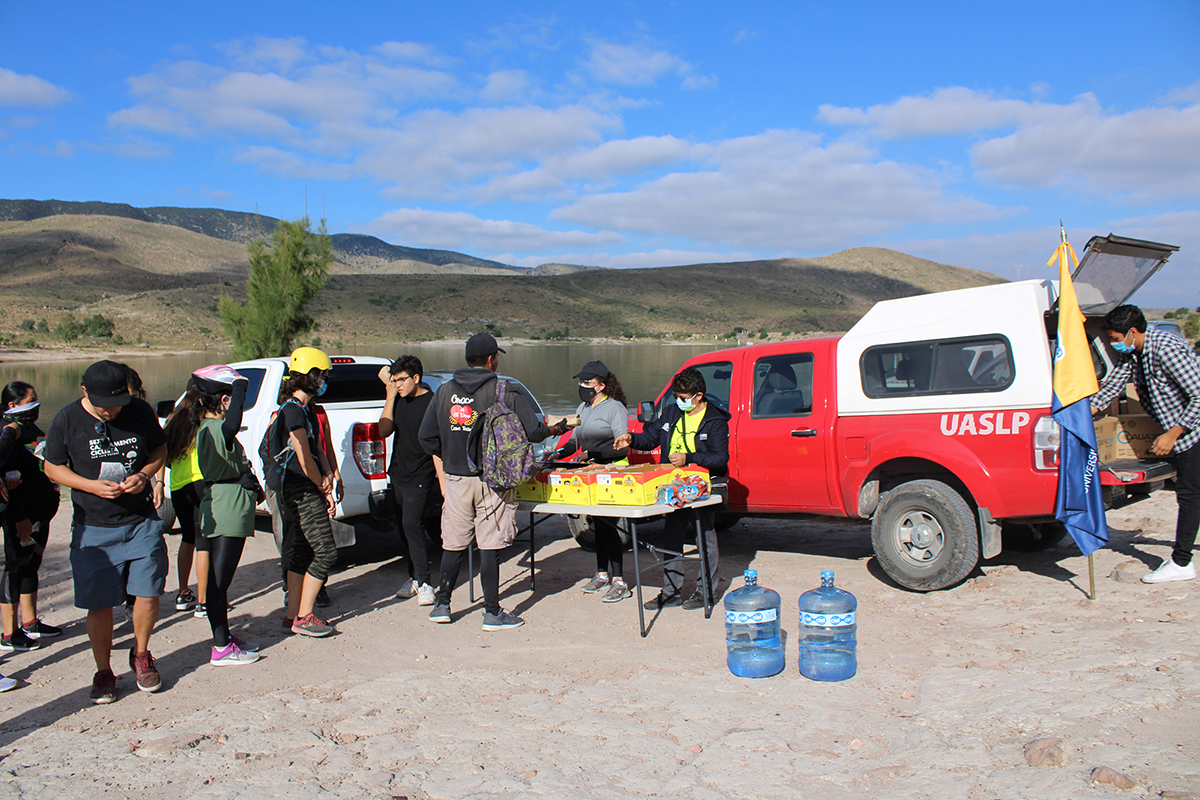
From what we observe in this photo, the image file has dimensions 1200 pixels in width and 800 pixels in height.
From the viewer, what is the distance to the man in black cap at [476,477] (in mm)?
5758

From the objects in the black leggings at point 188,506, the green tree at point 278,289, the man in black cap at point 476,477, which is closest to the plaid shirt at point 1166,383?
the man in black cap at point 476,477

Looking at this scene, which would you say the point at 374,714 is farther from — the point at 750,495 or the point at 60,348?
the point at 60,348

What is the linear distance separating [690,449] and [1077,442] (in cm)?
269

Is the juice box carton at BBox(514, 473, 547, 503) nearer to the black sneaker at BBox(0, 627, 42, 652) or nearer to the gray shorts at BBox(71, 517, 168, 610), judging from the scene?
the gray shorts at BBox(71, 517, 168, 610)

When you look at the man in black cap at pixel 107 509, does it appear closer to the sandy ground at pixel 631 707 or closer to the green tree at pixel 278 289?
the sandy ground at pixel 631 707

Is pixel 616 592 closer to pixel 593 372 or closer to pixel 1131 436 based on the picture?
pixel 593 372

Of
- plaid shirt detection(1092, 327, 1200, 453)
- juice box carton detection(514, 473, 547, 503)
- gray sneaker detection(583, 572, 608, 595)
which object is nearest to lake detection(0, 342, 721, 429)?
gray sneaker detection(583, 572, 608, 595)

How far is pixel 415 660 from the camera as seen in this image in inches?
210

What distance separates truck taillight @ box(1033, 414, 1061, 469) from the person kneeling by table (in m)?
2.18

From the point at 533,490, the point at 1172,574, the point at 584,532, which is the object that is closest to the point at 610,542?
the point at 533,490

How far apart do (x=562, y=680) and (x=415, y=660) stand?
1.10 m

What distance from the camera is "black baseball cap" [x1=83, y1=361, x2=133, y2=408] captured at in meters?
4.46

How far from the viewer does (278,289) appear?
2058 cm

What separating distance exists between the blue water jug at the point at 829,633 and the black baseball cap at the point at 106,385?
4.18 metres
